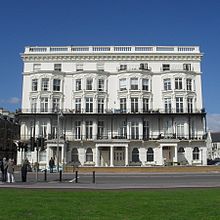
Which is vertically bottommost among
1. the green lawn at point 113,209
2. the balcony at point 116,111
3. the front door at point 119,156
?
the green lawn at point 113,209

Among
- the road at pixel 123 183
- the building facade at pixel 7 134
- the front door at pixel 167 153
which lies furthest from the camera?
the building facade at pixel 7 134

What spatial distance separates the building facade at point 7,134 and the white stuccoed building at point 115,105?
120ft

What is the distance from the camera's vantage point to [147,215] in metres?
9.98

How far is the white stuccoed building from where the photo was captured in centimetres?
5506

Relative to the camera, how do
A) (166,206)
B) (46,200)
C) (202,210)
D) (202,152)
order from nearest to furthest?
(202,210) → (166,206) → (46,200) → (202,152)

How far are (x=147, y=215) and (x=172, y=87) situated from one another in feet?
159

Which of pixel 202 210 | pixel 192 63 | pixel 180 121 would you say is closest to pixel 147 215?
pixel 202 210

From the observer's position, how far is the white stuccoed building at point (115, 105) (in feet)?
181

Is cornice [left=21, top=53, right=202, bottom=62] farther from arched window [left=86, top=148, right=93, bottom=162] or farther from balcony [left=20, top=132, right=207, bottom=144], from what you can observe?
arched window [left=86, top=148, right=93, bottom=162]

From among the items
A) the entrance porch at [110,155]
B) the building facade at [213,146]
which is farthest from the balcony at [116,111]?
the building facade at [213,146]

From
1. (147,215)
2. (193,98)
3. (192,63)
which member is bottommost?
(147,215)

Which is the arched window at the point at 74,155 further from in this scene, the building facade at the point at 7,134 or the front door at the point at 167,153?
the building facade at the point at 7,134

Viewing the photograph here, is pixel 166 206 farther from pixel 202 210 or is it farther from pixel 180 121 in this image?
pixel 180 121

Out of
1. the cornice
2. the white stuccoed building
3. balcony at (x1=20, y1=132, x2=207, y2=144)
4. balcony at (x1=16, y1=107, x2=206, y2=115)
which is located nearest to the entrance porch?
the white stuccoed building
